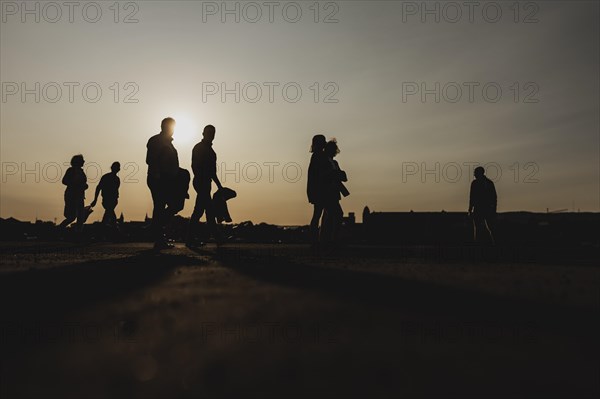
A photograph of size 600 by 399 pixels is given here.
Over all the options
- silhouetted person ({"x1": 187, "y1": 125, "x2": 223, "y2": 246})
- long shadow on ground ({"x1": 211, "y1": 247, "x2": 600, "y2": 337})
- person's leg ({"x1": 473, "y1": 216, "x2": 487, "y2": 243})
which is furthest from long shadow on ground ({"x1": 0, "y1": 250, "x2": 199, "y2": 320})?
person's leg ({"x1": 473, "y1": 216, "x2": 487, "y2": 243})

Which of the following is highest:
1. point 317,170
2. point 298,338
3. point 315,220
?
point 317,170

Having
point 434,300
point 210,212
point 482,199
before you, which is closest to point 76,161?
point 210,212

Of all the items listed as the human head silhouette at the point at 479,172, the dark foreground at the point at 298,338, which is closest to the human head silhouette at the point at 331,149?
the human head silhouette at the point at 479,172

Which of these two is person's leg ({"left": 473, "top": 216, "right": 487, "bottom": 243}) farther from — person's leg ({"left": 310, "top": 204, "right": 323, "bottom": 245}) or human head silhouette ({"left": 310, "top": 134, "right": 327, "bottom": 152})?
human head silhouette ({"left": 310, "top": 134, "right": 327, "bottom": 152})

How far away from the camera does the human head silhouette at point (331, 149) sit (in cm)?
1234

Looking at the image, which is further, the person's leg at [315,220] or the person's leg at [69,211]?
the person's leg at [69,211]

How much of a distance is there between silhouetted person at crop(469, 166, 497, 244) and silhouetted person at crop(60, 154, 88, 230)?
36.5ft

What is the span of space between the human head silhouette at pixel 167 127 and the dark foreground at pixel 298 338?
254 inches

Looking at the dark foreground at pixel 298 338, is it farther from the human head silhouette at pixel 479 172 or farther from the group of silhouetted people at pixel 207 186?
the human head silhouette at pixel 479 172

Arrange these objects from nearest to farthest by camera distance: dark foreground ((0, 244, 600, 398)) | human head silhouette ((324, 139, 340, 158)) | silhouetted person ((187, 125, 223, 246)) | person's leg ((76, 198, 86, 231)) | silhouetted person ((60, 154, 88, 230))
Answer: dark foreground ((0, 244, 600, 398)) → human head silhouette ((324, 139, 340, 158)) → silhouetted person ((187, 125, 223, 246)) → silhouetted person ((60, 154, 88, 230)) → person's leg ((76, 198, 86, 231))

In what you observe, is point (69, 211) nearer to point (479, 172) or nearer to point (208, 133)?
point (208, 133)

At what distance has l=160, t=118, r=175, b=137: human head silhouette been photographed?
11836mm

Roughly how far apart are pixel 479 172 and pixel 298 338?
13.9 m

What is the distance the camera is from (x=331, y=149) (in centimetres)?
1235
